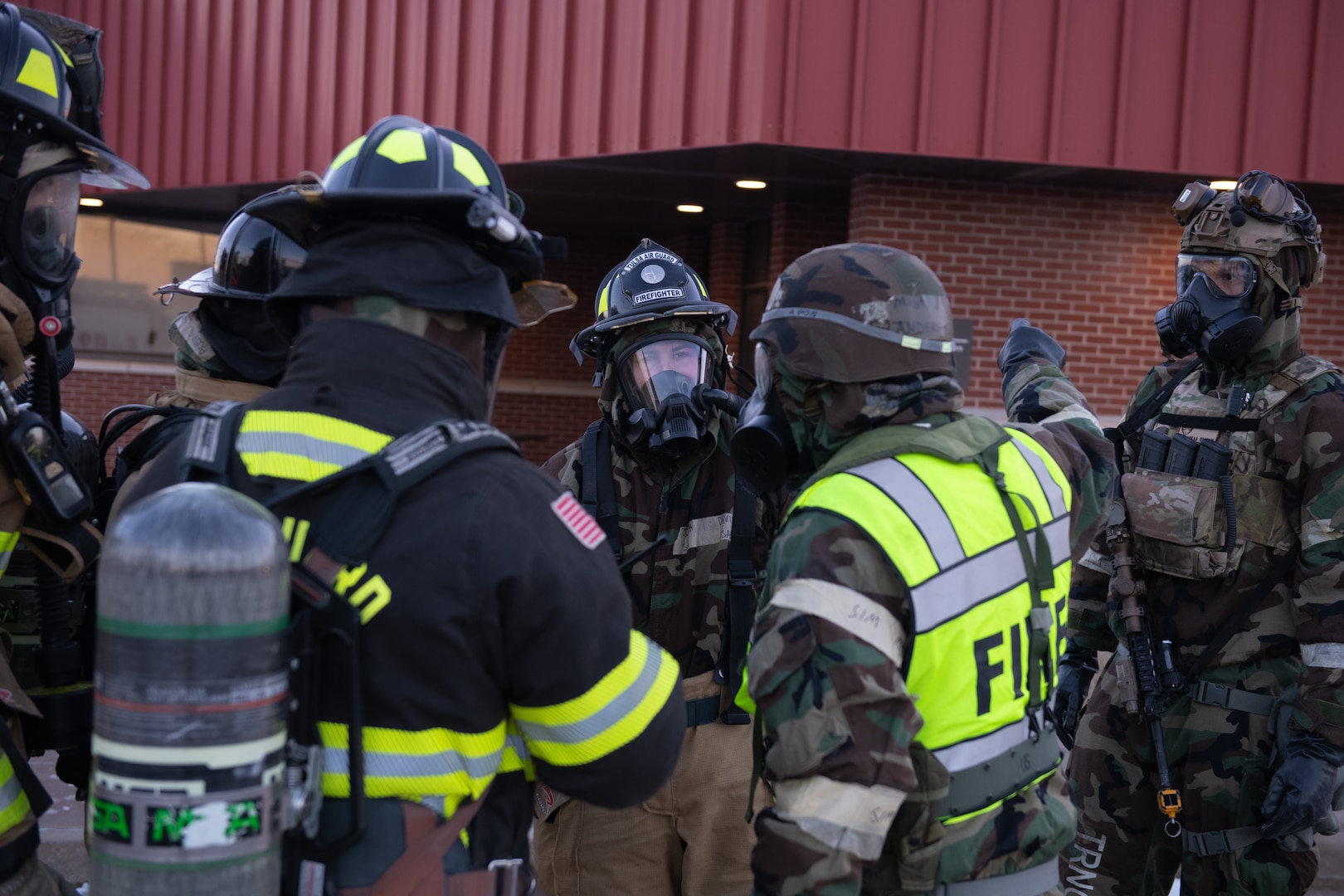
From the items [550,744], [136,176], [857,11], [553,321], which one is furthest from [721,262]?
[550,744]

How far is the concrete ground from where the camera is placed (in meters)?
4.77

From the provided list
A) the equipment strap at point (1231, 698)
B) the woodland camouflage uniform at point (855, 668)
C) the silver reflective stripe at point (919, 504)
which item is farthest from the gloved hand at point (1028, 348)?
the equipment strap at point (1231, 698)

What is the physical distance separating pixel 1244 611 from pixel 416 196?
3078 mm

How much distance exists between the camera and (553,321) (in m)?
15.7

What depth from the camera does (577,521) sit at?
5.62 ft

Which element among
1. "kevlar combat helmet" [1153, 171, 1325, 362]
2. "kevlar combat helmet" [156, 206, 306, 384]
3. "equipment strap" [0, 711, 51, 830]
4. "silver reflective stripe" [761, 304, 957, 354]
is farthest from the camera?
"kevlar combat helmet" [1153, 171, 1325, 362]

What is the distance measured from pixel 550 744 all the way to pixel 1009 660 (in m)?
0.90

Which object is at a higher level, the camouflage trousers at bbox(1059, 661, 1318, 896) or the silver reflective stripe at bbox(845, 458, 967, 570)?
the silver reflective stripe at bbox(845, 458, 967, 570)

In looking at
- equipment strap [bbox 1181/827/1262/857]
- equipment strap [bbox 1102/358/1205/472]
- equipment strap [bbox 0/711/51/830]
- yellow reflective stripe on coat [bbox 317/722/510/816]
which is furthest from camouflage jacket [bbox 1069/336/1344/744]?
equipment strap [bbox 0/711/51/830]

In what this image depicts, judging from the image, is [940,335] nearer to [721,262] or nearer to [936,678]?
[936,678]

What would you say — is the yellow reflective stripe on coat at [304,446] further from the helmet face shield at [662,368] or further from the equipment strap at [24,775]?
the helmet face shield at [662,368]

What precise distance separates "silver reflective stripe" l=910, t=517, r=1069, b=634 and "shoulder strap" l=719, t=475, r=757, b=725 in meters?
1.11

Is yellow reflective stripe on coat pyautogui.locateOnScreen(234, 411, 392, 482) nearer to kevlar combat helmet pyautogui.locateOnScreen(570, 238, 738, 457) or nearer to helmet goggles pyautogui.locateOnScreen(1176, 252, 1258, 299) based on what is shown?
kevlar combat helmet pyautogui.locateOnScreen(570, 238, 738, 457)

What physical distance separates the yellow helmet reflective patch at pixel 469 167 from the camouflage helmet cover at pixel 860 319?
0.60 m
